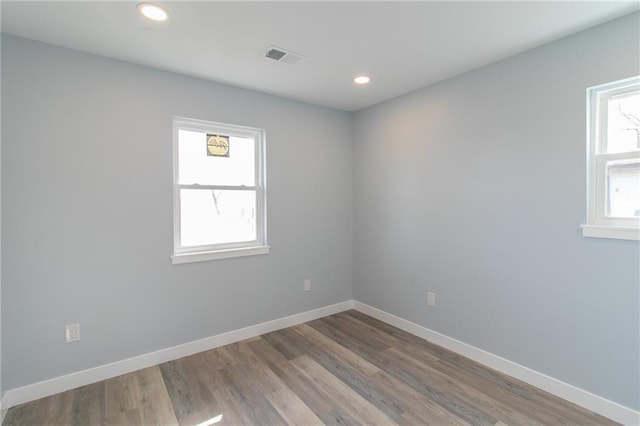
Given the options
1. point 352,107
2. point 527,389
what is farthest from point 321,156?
point 527,389

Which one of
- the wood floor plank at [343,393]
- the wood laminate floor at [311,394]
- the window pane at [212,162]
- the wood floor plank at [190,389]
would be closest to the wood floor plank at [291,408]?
the wood laminate floor at [311,394]

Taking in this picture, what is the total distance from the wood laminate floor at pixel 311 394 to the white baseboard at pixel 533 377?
53 millimetres

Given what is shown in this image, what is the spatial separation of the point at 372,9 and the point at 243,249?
2293 millimetres

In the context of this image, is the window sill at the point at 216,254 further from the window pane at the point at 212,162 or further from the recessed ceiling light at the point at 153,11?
the recessed ceiling light at the point at 153,11

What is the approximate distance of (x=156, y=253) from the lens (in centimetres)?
258

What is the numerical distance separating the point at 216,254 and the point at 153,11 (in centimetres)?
192

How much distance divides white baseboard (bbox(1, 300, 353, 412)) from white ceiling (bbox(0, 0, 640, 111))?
2412 mm

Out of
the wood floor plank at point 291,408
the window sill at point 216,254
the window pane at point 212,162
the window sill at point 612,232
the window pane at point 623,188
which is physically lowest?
the wood floor plank at point 291,408

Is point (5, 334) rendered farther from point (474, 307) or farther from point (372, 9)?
point (474, 307)

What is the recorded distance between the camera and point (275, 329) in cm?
326

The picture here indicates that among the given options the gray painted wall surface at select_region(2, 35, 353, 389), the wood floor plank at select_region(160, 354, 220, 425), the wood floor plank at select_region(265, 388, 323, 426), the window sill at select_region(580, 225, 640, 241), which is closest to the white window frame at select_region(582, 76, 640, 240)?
the window sill at select_region(580, 225, 640, 241)

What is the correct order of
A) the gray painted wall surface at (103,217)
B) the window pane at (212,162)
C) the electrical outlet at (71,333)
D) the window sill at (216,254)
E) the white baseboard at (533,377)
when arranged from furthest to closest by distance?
the window pane at (212,162) < the window sill at (216,254) < the electrical outlet at (71,333) < the gray painted wall surface at (103,217) < the white baseboard at (533,377)

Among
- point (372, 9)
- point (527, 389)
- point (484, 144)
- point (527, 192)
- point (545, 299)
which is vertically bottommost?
point (527, 389)

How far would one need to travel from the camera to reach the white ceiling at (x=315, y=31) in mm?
1766
